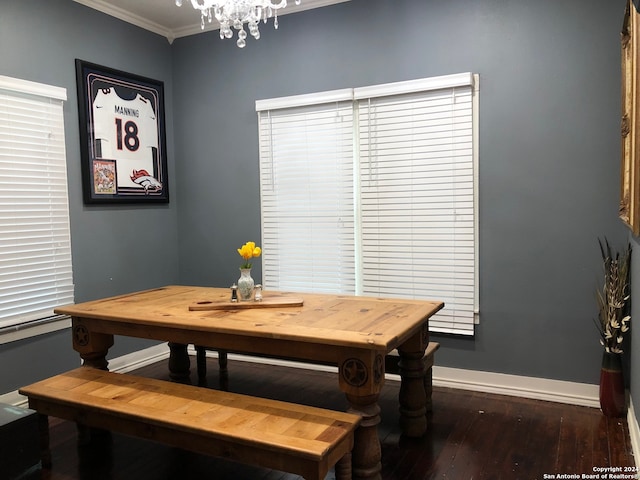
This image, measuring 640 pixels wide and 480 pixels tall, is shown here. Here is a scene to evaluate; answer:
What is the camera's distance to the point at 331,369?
3844 mm

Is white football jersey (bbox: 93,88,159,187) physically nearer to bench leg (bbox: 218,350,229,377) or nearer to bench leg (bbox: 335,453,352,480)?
bench leg (bbox: 218,350,229,377)

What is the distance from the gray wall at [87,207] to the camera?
10.7ft

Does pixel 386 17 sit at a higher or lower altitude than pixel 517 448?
higher

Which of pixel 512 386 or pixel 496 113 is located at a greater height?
pixel 496 113

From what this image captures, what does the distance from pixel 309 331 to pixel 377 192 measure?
70.2 inches

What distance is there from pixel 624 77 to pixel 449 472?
87.4 inches

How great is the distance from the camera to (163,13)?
4055mm

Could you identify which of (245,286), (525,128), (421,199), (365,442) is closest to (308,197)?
(421,199)

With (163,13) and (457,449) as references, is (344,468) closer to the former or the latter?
(457,449)

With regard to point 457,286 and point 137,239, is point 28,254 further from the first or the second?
point 457,286

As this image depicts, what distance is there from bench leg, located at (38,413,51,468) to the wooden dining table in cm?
43

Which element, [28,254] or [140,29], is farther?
[140,29]

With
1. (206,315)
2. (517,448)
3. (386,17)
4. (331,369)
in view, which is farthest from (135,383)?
(386,17)

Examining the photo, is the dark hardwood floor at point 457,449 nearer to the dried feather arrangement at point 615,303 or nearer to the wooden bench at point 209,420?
the wooden bench at point 209,420
